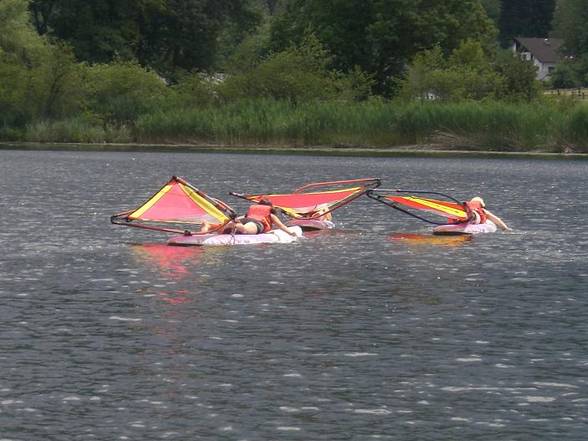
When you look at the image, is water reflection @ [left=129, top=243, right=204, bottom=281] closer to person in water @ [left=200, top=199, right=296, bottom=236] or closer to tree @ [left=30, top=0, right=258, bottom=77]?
person in water @ [left=200, top=199, right=296, bottom=236]

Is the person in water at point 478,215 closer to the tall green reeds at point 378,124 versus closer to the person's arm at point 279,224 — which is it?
the person's arm at point 279,224

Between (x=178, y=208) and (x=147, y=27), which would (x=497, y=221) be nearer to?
(x=178, y=208)

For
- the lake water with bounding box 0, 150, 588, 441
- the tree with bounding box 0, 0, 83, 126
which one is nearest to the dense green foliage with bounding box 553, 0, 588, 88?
the tree with bounding box 0, 0, 83, 126

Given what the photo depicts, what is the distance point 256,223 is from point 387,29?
74.5 metres

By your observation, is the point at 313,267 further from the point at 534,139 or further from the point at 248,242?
the point at 534,139

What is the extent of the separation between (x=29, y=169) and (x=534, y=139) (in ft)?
95.8

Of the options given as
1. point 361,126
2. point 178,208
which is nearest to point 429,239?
point 178,208

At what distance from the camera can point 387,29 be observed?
109562 millimetres

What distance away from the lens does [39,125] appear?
316ft

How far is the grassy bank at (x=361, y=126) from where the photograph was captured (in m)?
83.0

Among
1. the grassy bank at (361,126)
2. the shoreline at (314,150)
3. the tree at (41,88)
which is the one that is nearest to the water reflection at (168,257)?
the shoreline at (314,150)

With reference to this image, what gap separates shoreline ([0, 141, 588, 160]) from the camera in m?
Result: 82.1

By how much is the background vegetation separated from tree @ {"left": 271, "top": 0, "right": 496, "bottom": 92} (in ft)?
0.34

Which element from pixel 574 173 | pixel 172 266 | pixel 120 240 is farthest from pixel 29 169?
pixel 172 266
